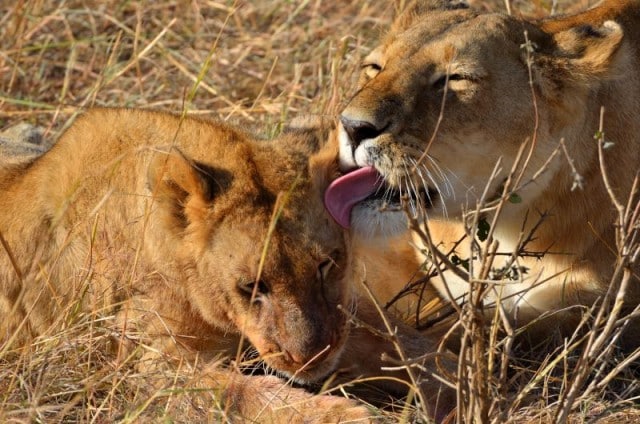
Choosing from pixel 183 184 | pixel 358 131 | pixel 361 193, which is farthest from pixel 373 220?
pixel 183 184

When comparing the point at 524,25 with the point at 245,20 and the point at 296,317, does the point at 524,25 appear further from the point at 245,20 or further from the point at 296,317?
the point at 245,20

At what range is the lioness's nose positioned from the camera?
11.2 ft

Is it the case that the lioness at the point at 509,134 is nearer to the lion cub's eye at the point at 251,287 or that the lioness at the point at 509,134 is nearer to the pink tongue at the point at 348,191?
the pink tongue at the point at 348,191

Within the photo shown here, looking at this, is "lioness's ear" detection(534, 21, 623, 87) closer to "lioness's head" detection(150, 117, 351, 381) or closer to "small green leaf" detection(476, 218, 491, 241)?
"small green leaf" detection(476, 218, 491, 241)

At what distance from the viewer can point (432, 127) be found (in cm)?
351

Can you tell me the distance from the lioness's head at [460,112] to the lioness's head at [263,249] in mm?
190

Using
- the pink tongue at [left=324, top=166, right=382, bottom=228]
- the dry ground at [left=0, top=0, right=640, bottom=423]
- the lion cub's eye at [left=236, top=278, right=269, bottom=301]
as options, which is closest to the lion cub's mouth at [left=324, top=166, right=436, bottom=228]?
the pink tongue at [left=324, top=166, right=382, bottom=228]

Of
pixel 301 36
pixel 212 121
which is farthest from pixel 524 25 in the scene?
pixel 301 36

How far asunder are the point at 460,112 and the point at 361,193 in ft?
1.36

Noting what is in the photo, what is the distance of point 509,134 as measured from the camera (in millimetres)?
3609

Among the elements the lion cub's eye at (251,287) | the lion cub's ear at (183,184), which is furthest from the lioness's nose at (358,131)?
the lion cub's eye at (251,287)

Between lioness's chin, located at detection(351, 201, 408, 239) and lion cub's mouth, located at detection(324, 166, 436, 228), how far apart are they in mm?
16

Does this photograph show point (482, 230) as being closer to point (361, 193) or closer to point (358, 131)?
point (361, 193)

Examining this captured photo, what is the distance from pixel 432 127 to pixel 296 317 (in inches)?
31.8
